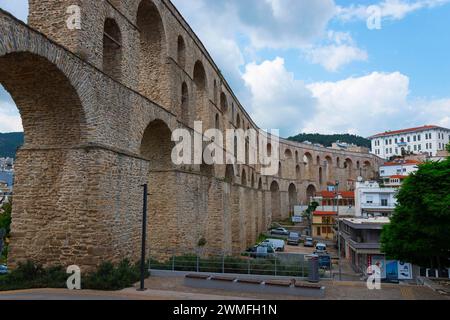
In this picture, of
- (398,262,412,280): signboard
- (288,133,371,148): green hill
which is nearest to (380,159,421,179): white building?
(398,262,412,280): signboard

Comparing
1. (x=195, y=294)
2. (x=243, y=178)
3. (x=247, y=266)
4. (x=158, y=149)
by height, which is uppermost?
(x=243, y=178)

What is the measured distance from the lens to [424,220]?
523 inches

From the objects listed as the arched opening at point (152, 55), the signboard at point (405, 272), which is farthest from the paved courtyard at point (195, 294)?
the signboard at point (405, 272)

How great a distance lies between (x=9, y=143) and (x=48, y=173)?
166795mm

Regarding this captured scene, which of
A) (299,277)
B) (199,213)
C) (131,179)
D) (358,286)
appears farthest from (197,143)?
(358,286)

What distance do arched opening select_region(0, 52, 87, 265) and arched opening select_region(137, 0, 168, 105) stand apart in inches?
288

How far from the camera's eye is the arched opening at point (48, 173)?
11.2m

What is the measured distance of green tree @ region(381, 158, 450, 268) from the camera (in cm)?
1245

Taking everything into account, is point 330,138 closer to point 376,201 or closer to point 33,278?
point 376,201

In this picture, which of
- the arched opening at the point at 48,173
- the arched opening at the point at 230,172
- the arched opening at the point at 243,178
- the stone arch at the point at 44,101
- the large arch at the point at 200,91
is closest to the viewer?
the stone arch at the point at 44,101

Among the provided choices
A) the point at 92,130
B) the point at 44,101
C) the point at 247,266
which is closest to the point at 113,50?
the point at 44,101

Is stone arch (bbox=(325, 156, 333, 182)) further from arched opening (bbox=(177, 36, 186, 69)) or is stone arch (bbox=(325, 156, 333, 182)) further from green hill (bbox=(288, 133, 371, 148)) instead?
green hill (bbox=(288, 133, 371, 148))

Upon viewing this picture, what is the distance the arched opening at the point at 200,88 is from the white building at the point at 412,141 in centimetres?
6960

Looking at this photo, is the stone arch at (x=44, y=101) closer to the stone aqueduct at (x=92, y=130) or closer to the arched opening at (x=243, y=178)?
the stone aqueduct at (x=92, y=130)
